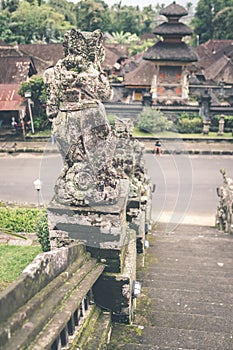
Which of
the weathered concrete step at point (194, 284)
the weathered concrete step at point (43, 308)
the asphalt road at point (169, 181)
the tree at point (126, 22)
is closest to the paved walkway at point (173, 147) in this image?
the asphalt road at point (169, 181)

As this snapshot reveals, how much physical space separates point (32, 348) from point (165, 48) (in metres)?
30.0

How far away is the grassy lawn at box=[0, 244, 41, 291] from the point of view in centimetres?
748

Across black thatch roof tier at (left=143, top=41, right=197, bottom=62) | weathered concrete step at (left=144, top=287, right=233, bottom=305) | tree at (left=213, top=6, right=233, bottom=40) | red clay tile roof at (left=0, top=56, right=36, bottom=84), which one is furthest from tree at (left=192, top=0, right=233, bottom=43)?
weathered concrete step at (left=144, top=287, right=233, bottom=305)

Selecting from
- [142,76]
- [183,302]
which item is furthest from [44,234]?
[142,76]

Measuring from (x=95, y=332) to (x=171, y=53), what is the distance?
28116 millimetres

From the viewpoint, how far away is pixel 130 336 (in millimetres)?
5016

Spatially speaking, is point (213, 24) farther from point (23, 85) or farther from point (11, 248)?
point (11, 248)

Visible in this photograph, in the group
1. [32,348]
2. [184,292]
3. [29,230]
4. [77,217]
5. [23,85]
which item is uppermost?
[23,85]

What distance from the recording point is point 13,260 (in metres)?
8.48

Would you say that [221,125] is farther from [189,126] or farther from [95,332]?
[95,332]

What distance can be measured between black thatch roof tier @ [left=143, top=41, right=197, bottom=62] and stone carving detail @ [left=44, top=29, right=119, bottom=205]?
2601 cm

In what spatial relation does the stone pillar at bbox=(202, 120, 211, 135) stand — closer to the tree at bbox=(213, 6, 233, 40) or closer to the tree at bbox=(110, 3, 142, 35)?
the tree at bbox=(213, 6, 233, 40)

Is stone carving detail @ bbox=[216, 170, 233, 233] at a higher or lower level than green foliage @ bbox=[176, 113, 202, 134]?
lower

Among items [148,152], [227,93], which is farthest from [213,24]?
[148,152]
